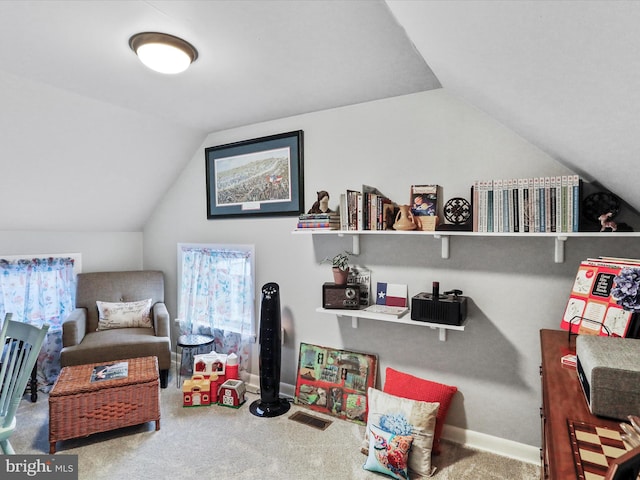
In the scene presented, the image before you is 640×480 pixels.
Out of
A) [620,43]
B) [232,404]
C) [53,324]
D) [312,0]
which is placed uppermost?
[312,0]

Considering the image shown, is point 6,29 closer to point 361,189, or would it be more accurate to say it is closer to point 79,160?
point 79,160

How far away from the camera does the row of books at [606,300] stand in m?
1.22

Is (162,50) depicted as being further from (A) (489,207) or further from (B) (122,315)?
(B) (122,315)

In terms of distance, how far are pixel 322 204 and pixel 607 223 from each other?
1708 mm

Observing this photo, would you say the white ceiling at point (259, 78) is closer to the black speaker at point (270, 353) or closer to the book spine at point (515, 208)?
the book spine at point (515, 208)

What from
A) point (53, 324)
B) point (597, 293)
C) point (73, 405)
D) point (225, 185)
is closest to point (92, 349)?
point (73, 405)

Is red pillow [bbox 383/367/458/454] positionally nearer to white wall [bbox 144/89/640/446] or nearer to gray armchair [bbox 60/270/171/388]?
white wall [bbox 144/89/640/446]

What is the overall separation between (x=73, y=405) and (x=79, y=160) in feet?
6.31

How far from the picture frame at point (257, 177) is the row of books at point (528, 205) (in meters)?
1.43

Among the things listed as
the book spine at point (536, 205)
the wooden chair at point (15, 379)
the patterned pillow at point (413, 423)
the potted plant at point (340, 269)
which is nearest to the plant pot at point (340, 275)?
the potted plant at point (340, 269)

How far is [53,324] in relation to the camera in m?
3.60

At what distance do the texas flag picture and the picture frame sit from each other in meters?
0.93

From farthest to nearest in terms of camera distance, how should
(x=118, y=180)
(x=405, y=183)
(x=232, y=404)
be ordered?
(x=118, y=180) < (x=232, y=404) < (x=405, y=183)

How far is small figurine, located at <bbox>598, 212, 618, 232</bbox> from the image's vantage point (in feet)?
6.14
